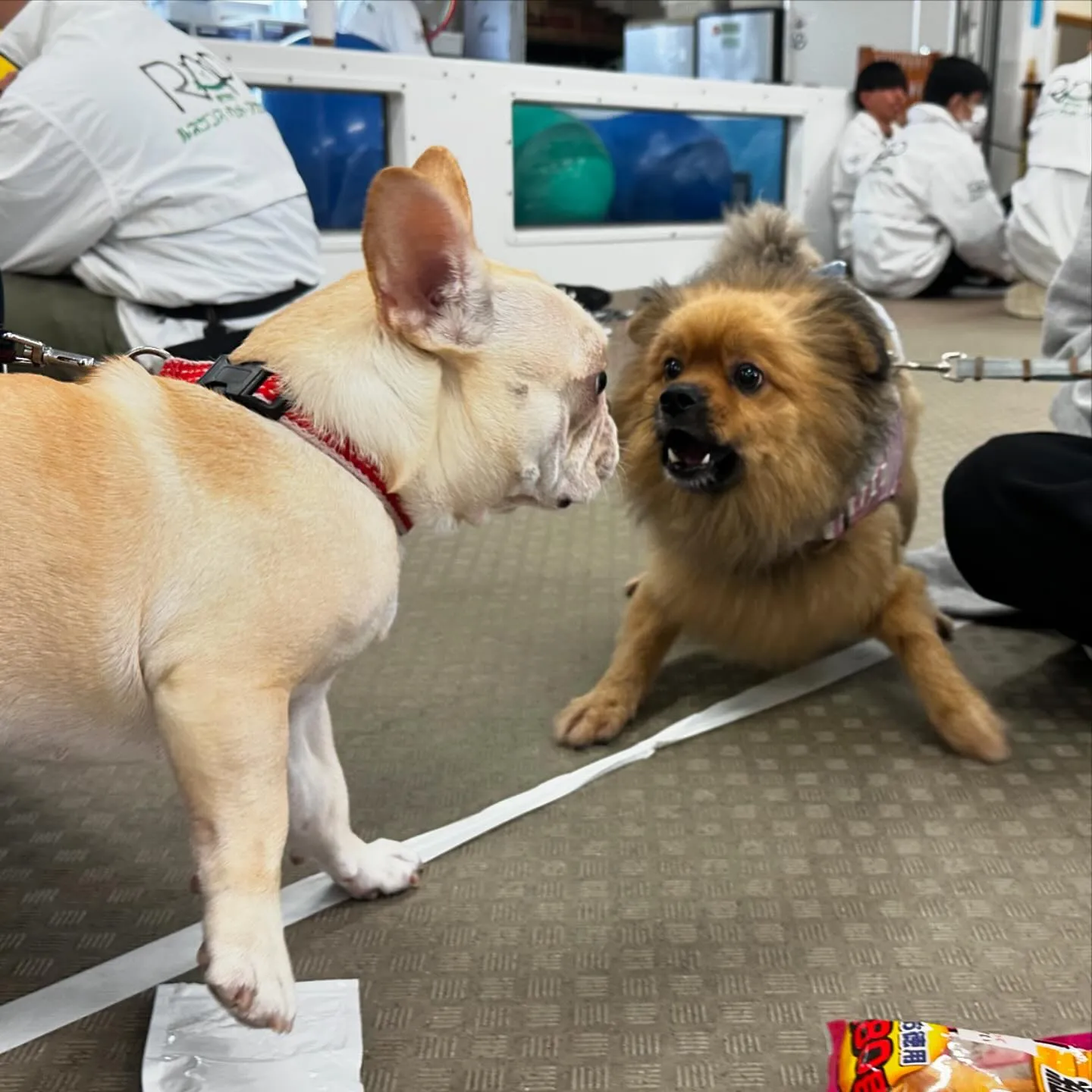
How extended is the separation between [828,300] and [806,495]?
241mm

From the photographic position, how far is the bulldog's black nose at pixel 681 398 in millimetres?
1169

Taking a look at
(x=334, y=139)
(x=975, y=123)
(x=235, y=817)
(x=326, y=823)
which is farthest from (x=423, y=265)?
(x=975, y=123)

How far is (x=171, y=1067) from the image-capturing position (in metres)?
0.74

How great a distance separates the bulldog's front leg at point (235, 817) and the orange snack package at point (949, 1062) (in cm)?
37

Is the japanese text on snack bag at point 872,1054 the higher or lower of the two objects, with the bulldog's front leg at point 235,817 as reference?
lower

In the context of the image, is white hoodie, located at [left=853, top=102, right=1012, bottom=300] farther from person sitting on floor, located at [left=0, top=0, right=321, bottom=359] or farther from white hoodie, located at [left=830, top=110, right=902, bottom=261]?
person sitting on floor, located at [left=0, top=0, right=321, bottom=359]

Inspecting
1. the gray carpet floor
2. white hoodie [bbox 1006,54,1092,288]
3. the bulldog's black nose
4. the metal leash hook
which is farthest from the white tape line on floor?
white hoodie [bbox 1006,54,1092,288]

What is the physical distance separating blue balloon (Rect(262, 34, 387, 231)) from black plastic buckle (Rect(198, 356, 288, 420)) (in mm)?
2548

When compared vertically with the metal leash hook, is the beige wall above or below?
above

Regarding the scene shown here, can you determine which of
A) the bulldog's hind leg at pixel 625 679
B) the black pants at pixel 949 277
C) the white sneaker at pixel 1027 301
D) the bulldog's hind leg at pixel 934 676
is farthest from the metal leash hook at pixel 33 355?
the black pants at pixel 949 277

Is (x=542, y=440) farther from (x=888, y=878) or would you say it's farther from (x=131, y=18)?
(x=131, y=18)

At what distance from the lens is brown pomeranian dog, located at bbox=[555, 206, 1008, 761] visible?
1194 millimetres

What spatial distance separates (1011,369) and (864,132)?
3.86 m

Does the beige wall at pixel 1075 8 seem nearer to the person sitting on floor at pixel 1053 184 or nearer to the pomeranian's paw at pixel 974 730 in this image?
the person sitting on floor at pixel 1053 184
